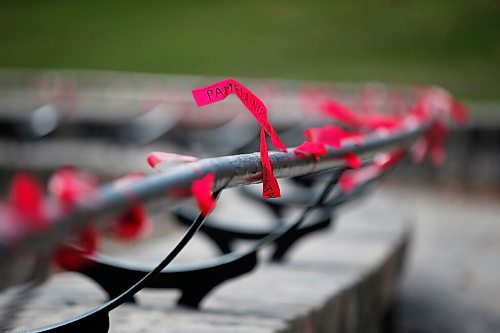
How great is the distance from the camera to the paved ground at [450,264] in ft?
14.3

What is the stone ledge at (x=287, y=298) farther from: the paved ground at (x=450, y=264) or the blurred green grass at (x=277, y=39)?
the blurred green grass at (x=277, y=39)

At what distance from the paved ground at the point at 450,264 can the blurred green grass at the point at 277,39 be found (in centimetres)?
Result: 980

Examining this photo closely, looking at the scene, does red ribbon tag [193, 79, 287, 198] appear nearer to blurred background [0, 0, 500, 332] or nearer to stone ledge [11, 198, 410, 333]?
stone ledge [11, 198, 410, 333]

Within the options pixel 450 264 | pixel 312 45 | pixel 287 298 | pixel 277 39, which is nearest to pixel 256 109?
pixel 287 298

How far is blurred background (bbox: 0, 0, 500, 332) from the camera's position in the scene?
8648mm

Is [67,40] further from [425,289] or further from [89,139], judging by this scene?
[425,289]


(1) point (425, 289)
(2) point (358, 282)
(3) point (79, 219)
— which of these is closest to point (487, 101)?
(1) point (425, 289)

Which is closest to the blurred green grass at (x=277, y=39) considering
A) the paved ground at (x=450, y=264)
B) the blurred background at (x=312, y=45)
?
the blurred background at (x=312, y=45)

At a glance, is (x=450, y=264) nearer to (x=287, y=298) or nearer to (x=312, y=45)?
(x=287, y=298)

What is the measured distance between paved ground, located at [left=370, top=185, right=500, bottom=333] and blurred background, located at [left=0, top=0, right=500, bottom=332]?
0.56 feet

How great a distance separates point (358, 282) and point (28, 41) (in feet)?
81.1

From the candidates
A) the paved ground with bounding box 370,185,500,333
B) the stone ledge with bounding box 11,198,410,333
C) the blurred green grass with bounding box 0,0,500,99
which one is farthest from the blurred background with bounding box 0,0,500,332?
the stone ledge with bounding box 11,198,410,333

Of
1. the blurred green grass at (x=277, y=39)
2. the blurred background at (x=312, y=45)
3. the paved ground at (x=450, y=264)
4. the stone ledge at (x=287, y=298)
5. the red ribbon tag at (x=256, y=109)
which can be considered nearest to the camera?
the red ribbon tag at (x=256, y=109)

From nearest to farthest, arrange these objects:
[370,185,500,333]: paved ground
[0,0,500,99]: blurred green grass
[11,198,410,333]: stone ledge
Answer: [11,198,410,333]: stone ledge, [370,185,500,333]: paved ground, [0,0,500,99]: blurred green grass
